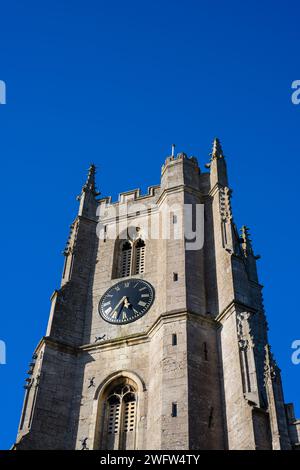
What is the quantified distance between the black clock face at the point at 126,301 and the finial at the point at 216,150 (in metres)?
8.69

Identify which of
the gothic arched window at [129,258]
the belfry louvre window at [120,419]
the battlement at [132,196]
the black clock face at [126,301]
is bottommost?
the belfry louvre window at [120,419]

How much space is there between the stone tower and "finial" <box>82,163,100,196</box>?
8.44ft

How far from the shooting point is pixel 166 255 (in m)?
33.4

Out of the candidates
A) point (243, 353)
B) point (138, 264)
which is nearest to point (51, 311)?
point (138, 264)

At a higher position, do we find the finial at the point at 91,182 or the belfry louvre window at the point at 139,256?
the finial at the point at 91,182

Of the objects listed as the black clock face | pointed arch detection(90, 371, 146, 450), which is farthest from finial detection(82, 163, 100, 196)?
pointed arch detection(90, 371, 146, 450)

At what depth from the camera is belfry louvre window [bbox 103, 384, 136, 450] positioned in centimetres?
2758

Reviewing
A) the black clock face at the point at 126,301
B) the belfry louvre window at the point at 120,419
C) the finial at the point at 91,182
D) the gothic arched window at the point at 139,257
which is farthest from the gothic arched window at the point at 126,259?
the belfry louvre window at the point at 120,419

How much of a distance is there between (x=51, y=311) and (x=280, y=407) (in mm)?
11806

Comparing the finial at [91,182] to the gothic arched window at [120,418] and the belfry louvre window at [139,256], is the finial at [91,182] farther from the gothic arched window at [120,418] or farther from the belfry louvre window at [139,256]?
the gothic arched window at [120,418]

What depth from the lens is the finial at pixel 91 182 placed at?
40750 millimetres

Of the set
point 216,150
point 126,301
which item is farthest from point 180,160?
point 126,301

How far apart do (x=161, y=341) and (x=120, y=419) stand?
3.30 meters

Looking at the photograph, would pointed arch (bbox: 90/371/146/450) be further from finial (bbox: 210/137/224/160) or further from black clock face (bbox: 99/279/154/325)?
finial (bbox: 210/137/224/160)
